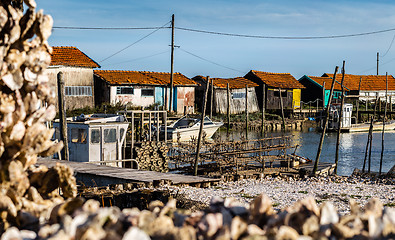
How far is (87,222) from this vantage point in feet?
7.60

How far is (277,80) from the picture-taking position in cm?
6219

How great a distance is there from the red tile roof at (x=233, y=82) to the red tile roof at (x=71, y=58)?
1575 centimetres

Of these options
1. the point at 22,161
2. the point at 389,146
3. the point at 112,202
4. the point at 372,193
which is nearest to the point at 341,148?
the point at 389,146

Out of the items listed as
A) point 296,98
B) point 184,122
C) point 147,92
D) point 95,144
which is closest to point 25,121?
point 95,144

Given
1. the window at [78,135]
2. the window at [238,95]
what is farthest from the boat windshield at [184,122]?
the window at [78,135]

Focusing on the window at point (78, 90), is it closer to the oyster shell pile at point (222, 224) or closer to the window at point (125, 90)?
the window at point (125, 90)

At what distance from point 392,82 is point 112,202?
2966 inches

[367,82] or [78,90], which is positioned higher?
[367,82]

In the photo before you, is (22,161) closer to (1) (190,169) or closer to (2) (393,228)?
(2) (393,228)

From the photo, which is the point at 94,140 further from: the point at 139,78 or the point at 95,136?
the point at 139,78

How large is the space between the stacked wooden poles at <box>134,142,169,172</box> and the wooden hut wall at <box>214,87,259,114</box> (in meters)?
31.9

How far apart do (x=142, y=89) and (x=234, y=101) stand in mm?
13789

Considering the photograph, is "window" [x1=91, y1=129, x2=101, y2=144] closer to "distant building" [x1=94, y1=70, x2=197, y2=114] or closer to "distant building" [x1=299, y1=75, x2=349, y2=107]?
"distant building" [x1=94, y1=70, x2=197, y2=114]

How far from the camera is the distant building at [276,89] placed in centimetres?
6034
